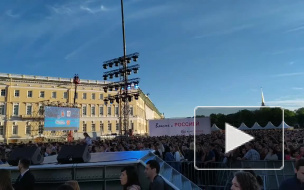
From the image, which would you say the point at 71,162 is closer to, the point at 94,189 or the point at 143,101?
the point at 94,189

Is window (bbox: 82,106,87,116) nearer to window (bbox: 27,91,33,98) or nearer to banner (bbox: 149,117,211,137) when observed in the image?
window (bbox: 27,91,33,98)

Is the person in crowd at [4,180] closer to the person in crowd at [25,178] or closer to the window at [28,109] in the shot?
the person in crowd at [25,178]

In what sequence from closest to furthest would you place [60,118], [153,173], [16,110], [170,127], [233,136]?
[233,136] → [153,173] → [170,127] → [60,118] → [16,110]

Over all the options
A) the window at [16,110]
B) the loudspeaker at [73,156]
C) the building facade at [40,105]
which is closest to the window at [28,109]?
the building facade at [40,105]

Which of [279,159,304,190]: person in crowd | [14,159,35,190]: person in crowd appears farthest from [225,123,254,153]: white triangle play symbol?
[14,159,35,190]: person in crowd

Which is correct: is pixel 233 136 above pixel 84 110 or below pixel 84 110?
below

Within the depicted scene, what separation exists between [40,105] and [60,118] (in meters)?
30.1

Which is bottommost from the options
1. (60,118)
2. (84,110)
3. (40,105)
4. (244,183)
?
(244,183)

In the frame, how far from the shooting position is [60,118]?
133ft

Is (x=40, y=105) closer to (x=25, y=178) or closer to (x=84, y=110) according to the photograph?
(x=84, y=110)

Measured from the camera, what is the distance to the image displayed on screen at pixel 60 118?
3834cm

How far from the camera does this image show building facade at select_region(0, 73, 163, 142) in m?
62.6

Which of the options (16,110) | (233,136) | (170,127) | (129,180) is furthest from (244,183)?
(16,110)

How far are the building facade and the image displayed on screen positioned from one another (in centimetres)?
1335
